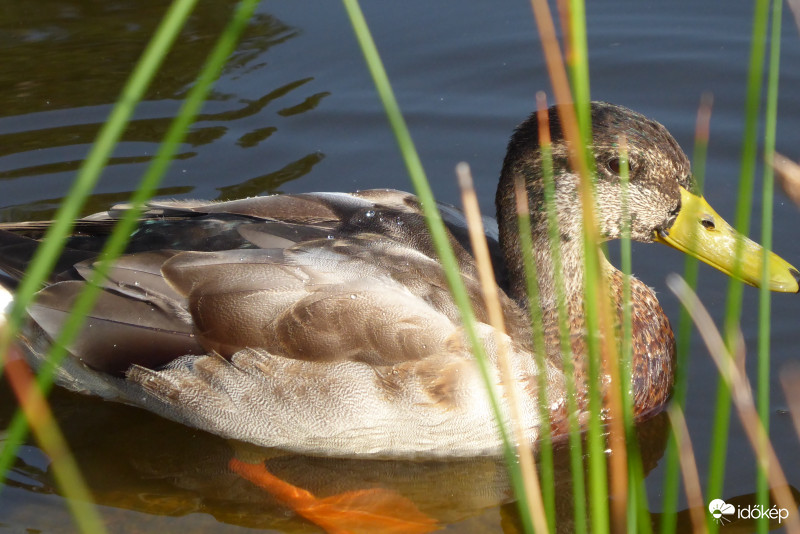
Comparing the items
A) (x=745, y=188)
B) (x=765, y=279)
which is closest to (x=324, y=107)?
(x=765, y=279)

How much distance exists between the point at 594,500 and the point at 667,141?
2410mm

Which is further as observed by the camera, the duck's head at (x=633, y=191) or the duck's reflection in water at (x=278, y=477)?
the duck's reflection in water at (x=278, y=477)

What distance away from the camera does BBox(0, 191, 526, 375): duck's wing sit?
160 inches

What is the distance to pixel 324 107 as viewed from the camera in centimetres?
667

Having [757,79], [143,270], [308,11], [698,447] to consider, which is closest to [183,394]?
[143,270]

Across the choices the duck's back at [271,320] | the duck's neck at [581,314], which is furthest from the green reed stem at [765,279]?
the duck's neck at [581,314]

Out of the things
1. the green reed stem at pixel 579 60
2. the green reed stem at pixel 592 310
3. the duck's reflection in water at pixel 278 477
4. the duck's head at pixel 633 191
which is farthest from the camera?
the duck's reflection in water at pixel 278 477

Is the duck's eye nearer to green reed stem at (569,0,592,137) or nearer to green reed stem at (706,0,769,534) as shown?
green reed stem at (706,0,769,534)

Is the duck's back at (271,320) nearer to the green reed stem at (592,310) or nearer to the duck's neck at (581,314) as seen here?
the duck's neck at (581,314)

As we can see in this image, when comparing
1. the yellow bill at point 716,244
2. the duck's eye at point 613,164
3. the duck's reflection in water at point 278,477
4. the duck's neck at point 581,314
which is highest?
the duck's eye at point 613,164

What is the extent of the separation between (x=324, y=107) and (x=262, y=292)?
9.15 feet

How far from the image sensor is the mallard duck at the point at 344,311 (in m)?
4.07

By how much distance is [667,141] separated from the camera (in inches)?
162

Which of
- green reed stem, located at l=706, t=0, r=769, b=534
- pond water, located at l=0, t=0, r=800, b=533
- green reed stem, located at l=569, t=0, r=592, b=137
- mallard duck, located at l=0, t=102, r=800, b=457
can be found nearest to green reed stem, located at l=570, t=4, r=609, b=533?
green reed stem, located at l=569, t=0, r=592, b=137
